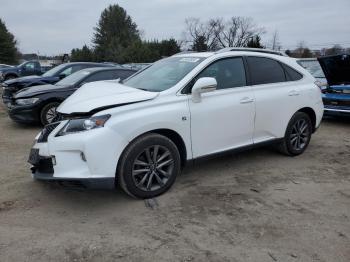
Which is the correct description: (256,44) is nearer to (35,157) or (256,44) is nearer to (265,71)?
(265,71)

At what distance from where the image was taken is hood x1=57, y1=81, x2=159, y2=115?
4145mm

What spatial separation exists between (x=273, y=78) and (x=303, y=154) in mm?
1569

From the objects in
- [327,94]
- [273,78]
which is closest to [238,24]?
[327,94]

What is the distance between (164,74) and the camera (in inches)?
201

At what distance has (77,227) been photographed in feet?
12.4

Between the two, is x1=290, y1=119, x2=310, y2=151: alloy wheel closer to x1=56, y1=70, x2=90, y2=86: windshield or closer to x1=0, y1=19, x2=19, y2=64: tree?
x1=56, y1=70, x2=90, y2=86: windshield

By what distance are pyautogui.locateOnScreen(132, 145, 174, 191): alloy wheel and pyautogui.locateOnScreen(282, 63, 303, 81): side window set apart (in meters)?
2.65

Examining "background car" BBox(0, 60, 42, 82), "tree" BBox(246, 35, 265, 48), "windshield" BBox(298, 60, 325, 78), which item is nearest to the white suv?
"windshield" BBox(298, 60, 325, 78)

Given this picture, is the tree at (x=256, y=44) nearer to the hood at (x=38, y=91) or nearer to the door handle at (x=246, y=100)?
the hood at (x=38, y=91)

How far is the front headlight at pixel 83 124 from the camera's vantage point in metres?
3.98

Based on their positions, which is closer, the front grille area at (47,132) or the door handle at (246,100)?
the front grille area at (47,132)

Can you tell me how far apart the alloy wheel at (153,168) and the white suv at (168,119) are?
0.01m

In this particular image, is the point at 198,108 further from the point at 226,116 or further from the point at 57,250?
the point at 57,250

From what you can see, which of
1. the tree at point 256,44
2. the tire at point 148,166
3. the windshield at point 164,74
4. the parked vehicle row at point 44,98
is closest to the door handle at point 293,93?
the windshield at point 164,74
